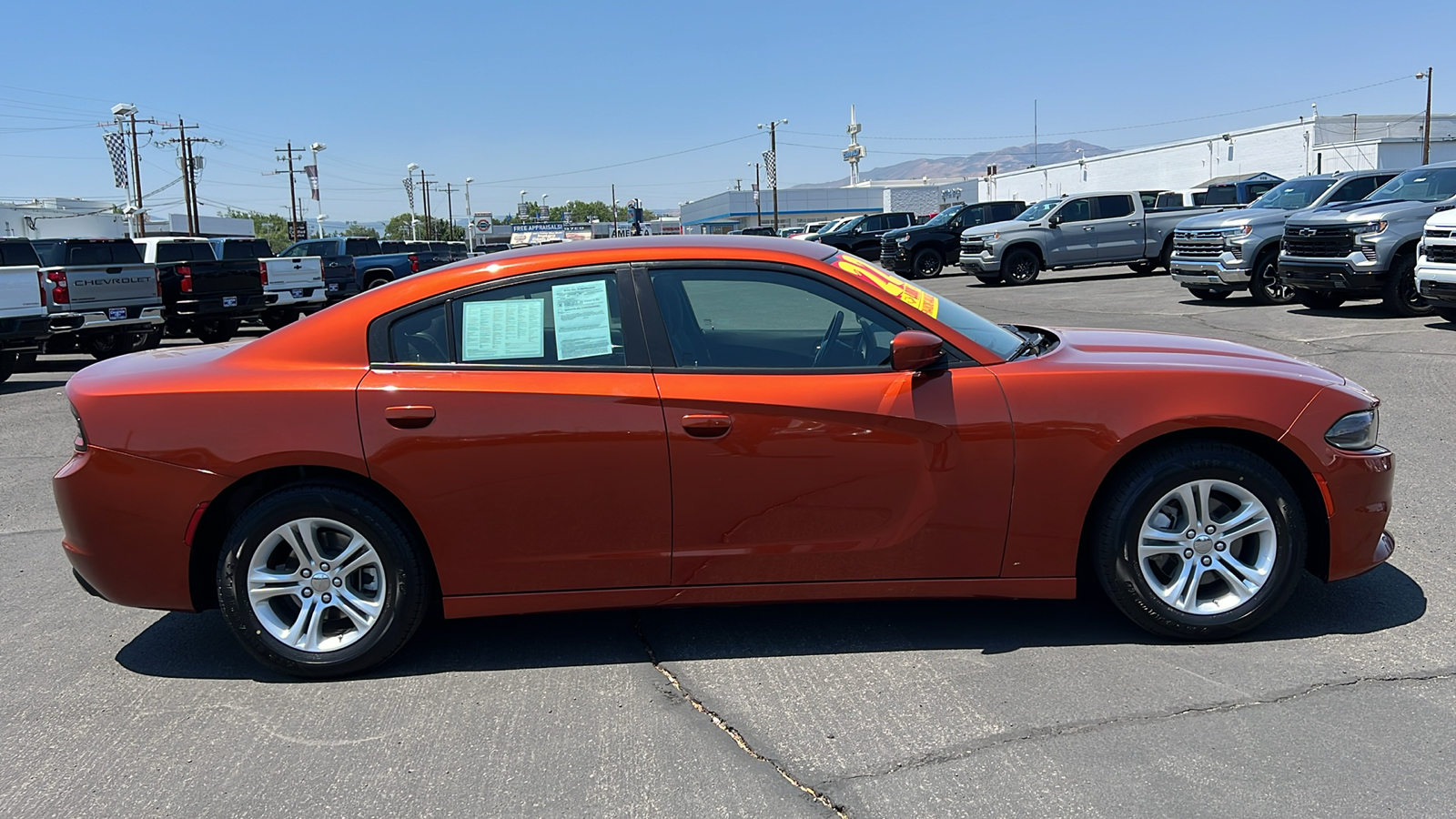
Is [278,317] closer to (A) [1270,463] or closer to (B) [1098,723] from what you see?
(A) [1270,463]

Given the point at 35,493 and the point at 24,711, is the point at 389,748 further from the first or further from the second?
the point at 35,493

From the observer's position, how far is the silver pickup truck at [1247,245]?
15711 millimetres

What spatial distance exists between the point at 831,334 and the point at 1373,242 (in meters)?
11.9

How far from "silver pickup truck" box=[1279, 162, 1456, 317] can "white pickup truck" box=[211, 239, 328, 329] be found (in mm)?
16856

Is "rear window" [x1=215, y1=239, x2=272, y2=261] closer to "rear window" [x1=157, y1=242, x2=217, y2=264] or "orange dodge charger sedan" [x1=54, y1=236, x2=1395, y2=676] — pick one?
"rear window" [x1=157, y1=242, x2=217, y2=264]

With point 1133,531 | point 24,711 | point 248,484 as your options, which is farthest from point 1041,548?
point 24,711

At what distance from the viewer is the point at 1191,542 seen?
12.7 feet

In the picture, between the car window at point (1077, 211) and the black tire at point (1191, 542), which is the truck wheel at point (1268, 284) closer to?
the car window at point (1077, 211)

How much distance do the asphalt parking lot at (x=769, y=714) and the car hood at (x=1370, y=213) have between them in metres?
9.90

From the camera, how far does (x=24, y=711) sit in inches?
147

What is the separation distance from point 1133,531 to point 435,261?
A: 27.3 m

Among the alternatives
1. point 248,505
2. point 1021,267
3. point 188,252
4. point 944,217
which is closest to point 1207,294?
point 1021,267

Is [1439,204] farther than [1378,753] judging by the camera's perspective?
Yes

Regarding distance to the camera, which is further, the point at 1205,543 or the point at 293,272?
the point at 293,272
